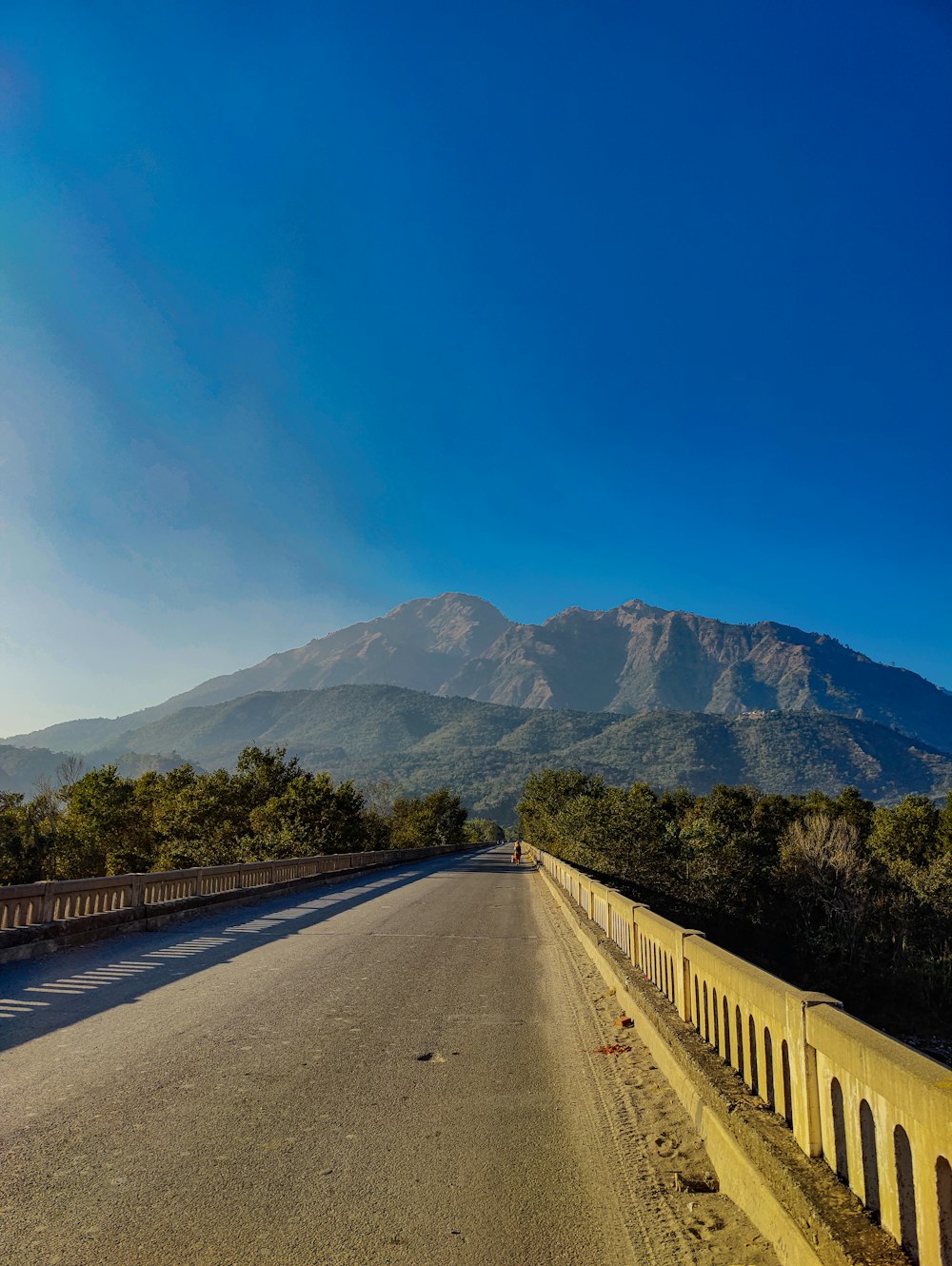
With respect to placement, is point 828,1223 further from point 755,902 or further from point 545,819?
point 545,819

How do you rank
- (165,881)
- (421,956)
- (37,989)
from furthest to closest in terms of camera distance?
(165,881) → (421,956) → (37,989)

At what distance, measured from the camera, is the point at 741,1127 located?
3838 millimetres

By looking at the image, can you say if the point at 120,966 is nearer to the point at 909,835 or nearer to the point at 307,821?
the point at 307,821

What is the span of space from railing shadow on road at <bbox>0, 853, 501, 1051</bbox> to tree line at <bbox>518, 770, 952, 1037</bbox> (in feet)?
102

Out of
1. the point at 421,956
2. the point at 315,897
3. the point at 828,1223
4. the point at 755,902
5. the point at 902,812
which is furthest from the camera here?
the point at 902,812

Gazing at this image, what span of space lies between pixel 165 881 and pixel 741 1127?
1422 cm

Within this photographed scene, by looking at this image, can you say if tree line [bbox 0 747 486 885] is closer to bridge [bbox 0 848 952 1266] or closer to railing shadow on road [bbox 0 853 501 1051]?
railing shadow on road [bbox 0 853 501 1051]

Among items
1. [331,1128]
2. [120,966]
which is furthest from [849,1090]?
[120,966]

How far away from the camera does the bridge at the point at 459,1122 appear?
3119 millimetres

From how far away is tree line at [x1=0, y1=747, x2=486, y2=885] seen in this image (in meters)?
54.2

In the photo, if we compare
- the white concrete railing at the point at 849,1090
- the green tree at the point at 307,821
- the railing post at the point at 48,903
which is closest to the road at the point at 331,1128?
the white concrete railing at the point at 849,1090

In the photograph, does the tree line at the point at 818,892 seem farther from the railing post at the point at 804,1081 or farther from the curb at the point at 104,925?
the railing post at the point at 804,1081

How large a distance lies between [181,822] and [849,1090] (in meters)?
62.2

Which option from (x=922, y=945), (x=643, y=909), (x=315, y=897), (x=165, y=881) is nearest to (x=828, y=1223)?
(x=643, y=909)
